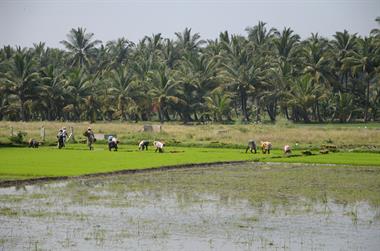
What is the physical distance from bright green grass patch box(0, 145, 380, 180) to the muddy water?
1982mm

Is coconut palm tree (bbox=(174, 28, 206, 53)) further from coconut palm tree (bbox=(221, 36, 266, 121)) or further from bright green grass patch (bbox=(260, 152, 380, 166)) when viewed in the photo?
bright green grass patch (bbox=(260, 152, 380, 166))

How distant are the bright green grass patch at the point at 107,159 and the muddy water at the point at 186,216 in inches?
78.0

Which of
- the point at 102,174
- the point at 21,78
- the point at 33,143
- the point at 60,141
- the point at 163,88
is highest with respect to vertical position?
the point at 21,78

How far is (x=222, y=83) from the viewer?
65.9 metres

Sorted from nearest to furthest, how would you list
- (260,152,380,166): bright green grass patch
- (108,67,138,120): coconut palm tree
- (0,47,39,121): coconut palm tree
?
1. (260,152,380,166): bright green grass patch
2. (0,47,39,121): coconut palm tree
3. (108,67,138,120): coconut palm tree

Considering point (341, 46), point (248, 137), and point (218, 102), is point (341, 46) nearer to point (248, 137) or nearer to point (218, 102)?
point (218, 102)

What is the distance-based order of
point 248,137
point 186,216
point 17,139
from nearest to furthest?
point 186,216, point 17,139, point 248,137

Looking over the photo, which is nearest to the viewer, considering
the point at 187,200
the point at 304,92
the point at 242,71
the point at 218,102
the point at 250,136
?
the point at 187,200

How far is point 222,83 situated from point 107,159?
126ft

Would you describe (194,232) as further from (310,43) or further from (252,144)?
(310,43)

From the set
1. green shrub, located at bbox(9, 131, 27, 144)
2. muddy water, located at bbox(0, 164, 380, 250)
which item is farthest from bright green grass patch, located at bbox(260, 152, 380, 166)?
green shrub, located at bbox(9, 131, 27, 144)

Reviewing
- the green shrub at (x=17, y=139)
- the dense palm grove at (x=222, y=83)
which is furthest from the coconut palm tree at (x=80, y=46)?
the green shrub at (x=17, y=139)

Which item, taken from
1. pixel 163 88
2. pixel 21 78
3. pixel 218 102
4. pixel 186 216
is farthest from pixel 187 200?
pixel 163 88

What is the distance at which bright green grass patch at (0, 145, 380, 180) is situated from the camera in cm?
2385
